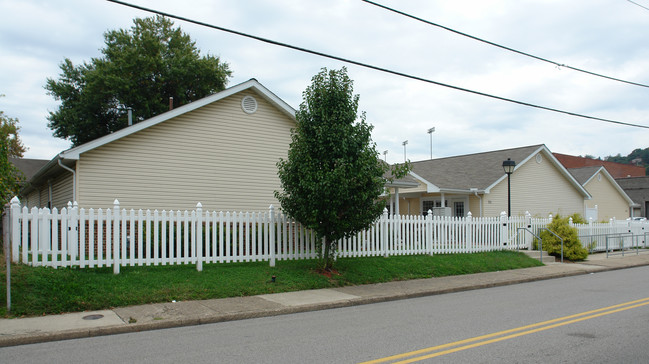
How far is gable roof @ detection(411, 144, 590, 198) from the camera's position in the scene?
78.4 feet

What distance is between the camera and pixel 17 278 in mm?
9000

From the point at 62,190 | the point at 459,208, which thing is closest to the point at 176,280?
the point at 62,190

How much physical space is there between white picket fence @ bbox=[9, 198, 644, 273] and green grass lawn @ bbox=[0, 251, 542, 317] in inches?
11.3

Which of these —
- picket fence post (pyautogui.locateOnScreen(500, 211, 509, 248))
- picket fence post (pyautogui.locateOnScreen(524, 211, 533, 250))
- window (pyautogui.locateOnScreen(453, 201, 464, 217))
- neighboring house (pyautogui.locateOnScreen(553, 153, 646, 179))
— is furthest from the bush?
neighboring house (pyautogui.locateOnScreen(553, 153, 646, 179))

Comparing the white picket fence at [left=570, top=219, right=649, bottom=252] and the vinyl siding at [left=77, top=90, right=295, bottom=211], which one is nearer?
the vinyl siding at [left=77, top=90, right=295, bottom=211]

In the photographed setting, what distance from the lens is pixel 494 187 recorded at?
24.6 meters

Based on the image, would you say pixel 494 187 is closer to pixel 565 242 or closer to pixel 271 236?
pixel 565 242

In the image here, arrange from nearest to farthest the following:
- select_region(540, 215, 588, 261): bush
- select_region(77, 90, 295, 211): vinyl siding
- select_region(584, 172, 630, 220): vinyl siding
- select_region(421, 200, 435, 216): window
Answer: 1. select_region(77, 90, 295, 211): vinyl siding
2. select_region(540, 215, 588, 261): bush
3. select_region(421, 200, 435, 216): window
4. select_region(584, 172, 630, 220): vinyl siding

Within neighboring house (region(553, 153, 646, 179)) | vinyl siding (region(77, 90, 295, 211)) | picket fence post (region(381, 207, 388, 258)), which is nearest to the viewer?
vinyl siding (region(77, 90, 295, 211))

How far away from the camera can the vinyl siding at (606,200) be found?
108ft

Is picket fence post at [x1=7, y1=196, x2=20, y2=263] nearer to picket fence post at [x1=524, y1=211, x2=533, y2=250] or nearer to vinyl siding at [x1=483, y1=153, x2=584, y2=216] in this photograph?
picket fence post at [x1=524, y1=211, x2=533, y2=250]

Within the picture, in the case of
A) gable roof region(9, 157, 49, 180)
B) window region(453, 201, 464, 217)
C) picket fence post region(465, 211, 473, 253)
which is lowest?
picket fence post region(465, 211, 473, 253)

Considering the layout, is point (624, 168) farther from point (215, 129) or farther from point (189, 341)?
point (189, 341)

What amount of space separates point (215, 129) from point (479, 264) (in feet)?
31.2
